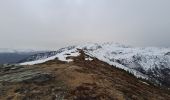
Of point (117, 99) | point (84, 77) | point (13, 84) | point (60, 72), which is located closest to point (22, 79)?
point (13, 84)

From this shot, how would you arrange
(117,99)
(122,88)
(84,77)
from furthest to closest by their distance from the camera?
(84,77) → (122,88) → (117,99)

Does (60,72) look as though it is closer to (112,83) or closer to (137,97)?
(112,83)

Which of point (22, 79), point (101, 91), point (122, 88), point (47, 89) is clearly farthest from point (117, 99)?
point (22, 79)

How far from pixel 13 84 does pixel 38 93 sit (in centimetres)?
876

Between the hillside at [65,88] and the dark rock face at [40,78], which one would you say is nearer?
the hillside at [65,88]

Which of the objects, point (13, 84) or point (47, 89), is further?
point (13, 84)

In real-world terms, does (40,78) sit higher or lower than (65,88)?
higher

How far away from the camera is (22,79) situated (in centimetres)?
5759

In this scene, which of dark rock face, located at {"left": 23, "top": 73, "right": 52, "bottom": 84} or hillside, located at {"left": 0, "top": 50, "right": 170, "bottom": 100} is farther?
dark rock face, located at {"left": 23, "top": 73, "right": 52, "bottom": 84}

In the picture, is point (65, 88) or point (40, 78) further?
point (40, 78)

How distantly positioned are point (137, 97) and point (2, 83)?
86.0 feet

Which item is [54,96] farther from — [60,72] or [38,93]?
[60,72]

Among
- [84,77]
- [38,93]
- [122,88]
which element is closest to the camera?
[38,93]

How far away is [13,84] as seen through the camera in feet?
184
